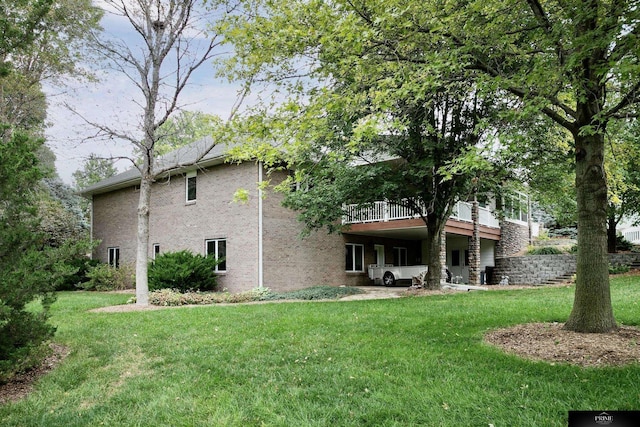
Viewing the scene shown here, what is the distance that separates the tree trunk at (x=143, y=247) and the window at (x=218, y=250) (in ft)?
13.6

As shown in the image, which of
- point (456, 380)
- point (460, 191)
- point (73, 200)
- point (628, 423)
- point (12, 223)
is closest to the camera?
point (628, 423)

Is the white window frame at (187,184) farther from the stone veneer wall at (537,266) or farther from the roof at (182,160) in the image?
the stone veneer wall at (537,266)

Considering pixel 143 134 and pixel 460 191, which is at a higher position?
pixel 143 134

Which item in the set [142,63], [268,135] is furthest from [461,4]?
[142,63]

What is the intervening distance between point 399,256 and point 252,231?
10.2 metres

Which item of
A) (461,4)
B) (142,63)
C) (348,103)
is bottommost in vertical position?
(348,103)

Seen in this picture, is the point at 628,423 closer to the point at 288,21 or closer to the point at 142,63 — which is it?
the point at 288,21

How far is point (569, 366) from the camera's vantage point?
4.95 metres

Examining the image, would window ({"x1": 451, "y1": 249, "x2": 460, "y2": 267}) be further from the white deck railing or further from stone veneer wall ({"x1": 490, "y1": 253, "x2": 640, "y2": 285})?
the white deck railing

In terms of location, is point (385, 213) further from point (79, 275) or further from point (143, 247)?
point (79, 275)

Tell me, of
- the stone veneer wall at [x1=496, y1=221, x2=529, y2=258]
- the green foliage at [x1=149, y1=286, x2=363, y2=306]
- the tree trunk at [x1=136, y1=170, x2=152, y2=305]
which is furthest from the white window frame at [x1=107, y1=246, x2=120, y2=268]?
the stone veneer wall at [x1=496, y1=221, x2=529, y2=258]

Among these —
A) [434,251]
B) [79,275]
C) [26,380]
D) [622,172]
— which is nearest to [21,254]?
[26,380]

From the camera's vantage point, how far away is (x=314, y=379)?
16.2 feet

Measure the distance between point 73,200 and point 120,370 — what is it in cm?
3588
